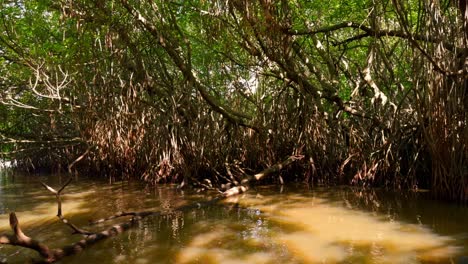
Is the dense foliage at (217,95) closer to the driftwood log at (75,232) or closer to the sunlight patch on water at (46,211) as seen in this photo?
the driftwood log at (75,232)

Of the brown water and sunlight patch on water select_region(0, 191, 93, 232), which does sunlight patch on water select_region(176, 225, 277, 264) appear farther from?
sunlight patch on water select_region(0, 191, 93, 232)

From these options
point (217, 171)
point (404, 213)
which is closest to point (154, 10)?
point (217, 171)

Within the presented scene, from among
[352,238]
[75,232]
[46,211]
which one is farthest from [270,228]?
[46,211]

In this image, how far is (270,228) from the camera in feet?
12.4

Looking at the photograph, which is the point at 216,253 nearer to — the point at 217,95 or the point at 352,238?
the point at 352,238

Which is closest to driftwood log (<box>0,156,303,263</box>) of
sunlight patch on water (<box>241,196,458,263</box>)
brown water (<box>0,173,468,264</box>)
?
brown water (<box>0,173,468,264</box>)

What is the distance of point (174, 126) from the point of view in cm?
655

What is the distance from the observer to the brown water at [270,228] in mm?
2980

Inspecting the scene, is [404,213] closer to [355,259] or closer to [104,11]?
[355,259]

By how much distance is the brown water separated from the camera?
2.98 meters

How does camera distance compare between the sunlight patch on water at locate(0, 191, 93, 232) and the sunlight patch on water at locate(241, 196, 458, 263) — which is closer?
the sunlight patch on water at locate(241, 196, 458, 263)

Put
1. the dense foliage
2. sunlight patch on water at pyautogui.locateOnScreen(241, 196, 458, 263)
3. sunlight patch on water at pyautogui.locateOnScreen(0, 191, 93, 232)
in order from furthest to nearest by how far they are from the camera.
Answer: the dense foliage → sunlight patch on water at pyautogui.locateOnScreen(0, 191, 93, 232) → sunlight patch on water at pyautogui.locateOnScreen(241, 196, 458, 263)

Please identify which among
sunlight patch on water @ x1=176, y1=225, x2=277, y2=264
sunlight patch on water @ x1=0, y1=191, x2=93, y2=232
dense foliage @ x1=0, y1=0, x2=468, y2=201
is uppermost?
dense foliage @ x1=0, y1=0, x2=468, y2=201

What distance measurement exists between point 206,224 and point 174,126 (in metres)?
2.78
